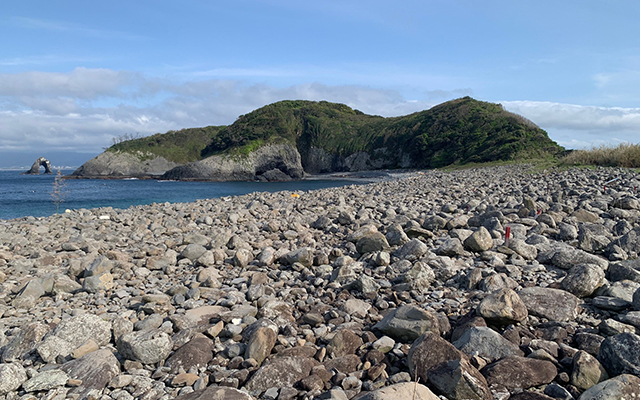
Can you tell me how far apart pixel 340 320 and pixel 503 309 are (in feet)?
4.73

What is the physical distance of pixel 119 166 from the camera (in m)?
84.5

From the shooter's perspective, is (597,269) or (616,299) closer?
(616,299)

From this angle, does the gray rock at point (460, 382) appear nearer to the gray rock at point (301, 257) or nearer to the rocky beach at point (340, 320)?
the rocky beach at point (340, 320)

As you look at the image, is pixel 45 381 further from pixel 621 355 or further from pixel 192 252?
pixel 621 355

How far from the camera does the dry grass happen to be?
19.7 metres

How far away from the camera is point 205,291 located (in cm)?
457

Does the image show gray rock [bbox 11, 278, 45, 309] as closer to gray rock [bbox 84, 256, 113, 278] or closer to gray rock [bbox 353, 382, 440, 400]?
gray rock [bbox 84, 256, 113, 278]

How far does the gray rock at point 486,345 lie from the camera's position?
2824 mm

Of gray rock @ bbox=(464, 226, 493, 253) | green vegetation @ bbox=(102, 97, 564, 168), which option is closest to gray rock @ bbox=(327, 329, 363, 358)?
gray rock @ bbox=(464, 226, 493, 253)

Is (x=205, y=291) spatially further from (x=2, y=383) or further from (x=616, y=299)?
(x=616, y=299)

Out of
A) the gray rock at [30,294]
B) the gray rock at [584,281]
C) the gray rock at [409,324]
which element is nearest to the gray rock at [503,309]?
the gray rock at [409,324]

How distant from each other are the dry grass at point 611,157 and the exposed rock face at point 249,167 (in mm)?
56302

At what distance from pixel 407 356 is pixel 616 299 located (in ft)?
6.94

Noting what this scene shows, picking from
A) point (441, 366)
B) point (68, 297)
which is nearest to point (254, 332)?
point (441, 366)
